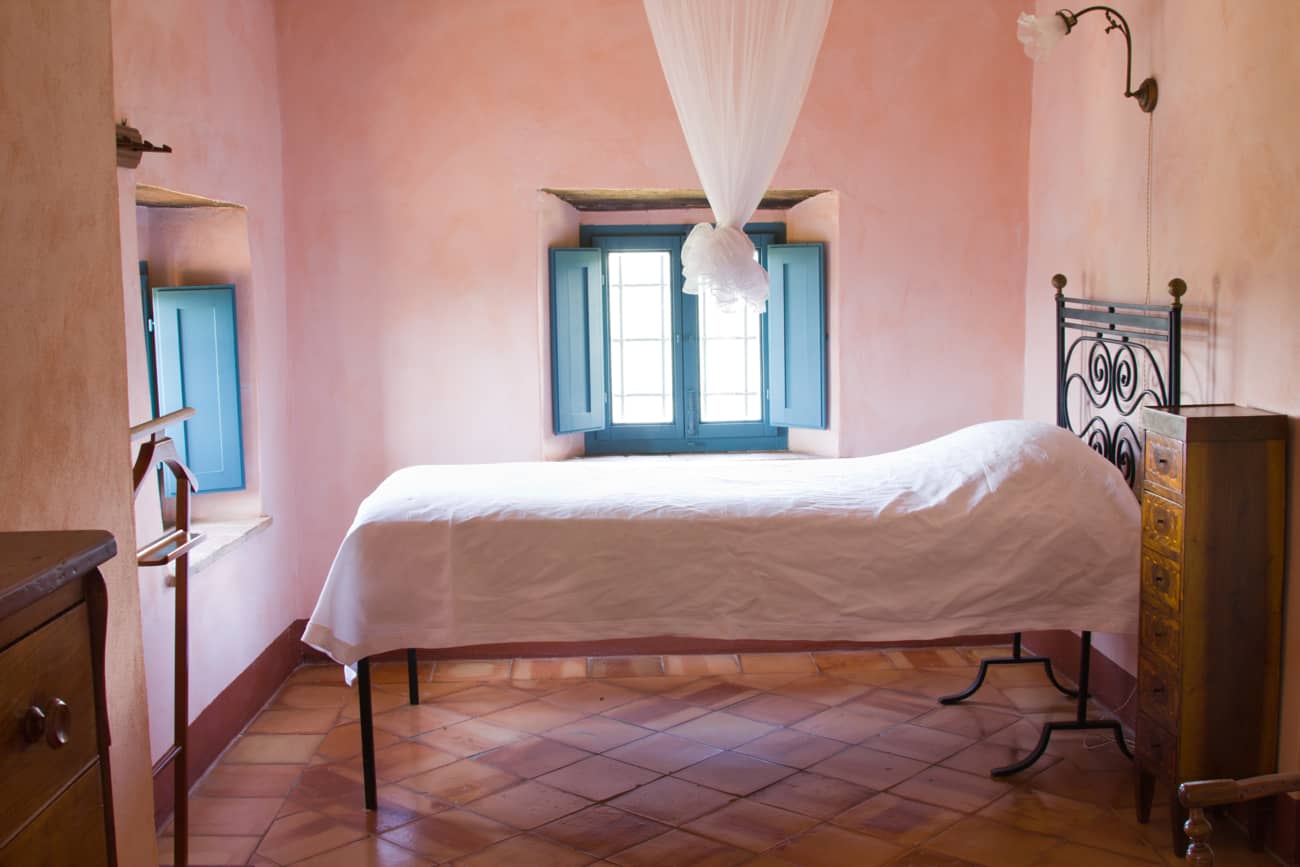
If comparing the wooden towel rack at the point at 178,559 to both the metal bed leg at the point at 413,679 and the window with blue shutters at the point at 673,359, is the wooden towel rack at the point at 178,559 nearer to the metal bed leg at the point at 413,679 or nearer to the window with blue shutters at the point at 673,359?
the metal bed leg at the point at 413,679

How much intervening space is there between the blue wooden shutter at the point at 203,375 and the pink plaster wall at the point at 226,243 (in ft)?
0.30

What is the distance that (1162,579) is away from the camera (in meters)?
3.05

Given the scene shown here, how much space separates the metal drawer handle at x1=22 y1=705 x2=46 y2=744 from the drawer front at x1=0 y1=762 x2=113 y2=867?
0.09 m

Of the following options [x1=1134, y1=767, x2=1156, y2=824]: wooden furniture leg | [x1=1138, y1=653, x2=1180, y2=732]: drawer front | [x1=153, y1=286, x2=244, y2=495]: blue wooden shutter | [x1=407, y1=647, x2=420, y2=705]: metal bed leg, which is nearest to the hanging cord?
[x1=1138, y1=653, x2=1180, y2=732]: drawer front

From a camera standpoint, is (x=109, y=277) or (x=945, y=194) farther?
(x=945, y=194)

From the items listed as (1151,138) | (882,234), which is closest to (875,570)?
(1151,138)

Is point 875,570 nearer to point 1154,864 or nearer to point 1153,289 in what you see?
point 1154,864

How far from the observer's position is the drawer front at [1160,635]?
299 cm

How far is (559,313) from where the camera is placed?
5.02 m

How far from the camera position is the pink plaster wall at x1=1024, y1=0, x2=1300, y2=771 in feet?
9.68

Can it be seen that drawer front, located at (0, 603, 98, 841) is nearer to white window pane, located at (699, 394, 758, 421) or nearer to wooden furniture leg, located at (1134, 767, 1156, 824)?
wooden furniture leg, located at (1134, 767, 1156, 824)

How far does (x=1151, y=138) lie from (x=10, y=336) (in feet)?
11.1

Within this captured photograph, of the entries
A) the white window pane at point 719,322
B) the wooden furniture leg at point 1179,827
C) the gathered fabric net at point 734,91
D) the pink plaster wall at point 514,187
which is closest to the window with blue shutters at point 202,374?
the pink plaster wall at point 514,187

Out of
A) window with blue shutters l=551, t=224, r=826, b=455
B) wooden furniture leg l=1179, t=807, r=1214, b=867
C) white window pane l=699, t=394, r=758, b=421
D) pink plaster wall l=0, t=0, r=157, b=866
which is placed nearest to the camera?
wooden furniture leg l=1179, t=807, r=1214, b=867
